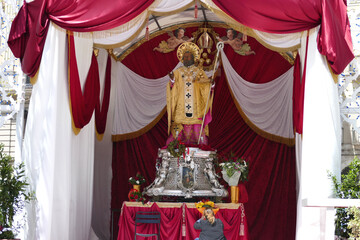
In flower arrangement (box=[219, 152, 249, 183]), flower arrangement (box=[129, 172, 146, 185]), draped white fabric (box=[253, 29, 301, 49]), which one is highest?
draped white fabric (box=[253, 29, 301, 49])

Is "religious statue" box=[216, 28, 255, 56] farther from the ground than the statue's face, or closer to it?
farther from the ground

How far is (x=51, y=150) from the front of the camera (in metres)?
7.92

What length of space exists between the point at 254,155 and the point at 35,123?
465 centimetres

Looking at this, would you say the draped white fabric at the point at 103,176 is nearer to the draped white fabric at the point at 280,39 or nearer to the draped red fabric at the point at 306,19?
the draped white fabric at the point at 280,39

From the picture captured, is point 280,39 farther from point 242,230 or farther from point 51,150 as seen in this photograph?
point 51,150

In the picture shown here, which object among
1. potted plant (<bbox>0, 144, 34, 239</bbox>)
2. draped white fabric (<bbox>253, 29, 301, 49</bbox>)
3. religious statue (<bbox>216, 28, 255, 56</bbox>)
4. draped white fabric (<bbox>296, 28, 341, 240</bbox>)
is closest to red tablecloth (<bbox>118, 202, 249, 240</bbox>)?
draped white fabric (<bbox>296, 28, 341, 240</bbox>)

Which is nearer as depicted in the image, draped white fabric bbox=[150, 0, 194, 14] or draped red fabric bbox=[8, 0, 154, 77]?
draped red fabric bbox=[8, 0, 154, 77]

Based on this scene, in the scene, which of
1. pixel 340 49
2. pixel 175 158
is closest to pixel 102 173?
pixel 175 158

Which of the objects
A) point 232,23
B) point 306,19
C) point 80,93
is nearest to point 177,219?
point 80,93

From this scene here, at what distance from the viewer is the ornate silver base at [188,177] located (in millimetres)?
9070

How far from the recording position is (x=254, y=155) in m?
11.0

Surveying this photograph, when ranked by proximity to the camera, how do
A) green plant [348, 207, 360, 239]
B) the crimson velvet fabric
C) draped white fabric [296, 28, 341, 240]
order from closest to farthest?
green plant [348, 207, 360, 239], draped white fabric [296, 28, 341, 240], the crimson velvet fabric

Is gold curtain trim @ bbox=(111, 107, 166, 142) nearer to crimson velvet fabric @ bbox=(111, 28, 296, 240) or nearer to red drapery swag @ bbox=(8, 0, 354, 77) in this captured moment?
crimson velvet fabric @ bbox=(111, 28, 296, 240)

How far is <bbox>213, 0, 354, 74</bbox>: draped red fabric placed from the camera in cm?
755
